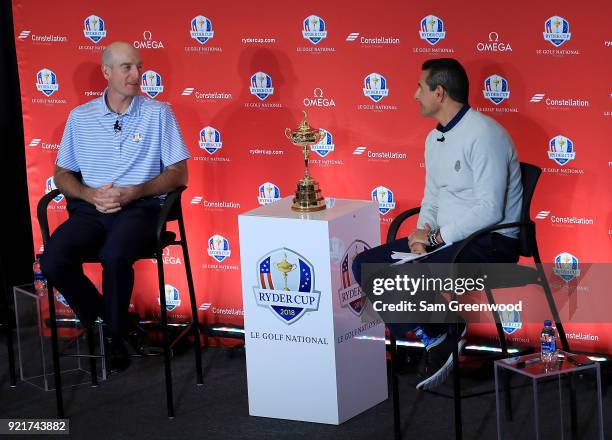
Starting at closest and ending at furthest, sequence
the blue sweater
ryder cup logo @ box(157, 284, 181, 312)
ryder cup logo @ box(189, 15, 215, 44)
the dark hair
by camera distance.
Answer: the blue sweater → the dark hair → ryder cup logo @ box(189, 15, 215, 44) → ryder cup logo @ box(157, 284, 181, 312)

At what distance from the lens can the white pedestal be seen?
4.16 meters

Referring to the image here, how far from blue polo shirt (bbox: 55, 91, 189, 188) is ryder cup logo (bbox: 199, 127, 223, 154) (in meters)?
0.54

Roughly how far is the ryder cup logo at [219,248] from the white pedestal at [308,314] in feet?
3.47

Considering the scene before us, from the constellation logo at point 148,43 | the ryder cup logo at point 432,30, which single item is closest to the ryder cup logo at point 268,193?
the constellation logo at point 148,43

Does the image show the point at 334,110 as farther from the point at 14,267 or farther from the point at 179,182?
the point at 14,267

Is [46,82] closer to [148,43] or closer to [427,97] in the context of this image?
[148,43]

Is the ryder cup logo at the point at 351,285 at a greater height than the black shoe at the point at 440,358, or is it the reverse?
the ryder cup logo at the point at 351,285

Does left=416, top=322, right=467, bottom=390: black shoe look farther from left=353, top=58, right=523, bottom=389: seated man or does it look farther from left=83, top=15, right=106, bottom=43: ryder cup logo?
left=83, top=15, right=106, bottom=43: ryder cup logo

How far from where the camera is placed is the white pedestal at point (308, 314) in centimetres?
416

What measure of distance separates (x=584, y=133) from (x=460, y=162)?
837 millimetres

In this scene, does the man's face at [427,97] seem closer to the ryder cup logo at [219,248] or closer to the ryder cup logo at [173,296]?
the ryder cup logo at [219,248]

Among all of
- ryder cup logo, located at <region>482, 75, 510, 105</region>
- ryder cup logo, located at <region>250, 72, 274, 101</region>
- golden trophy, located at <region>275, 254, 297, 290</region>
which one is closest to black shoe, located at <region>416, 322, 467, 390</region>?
golden trophy, located at <region>275, 254, 297, 290</region>

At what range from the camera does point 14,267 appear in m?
6.23

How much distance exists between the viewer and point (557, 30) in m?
4.53
